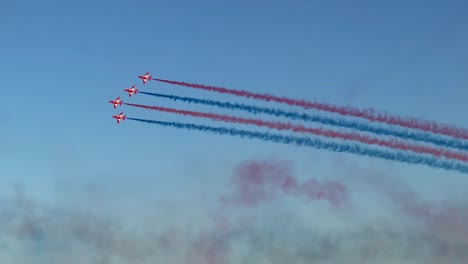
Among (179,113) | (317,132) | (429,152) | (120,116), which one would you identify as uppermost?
(120,116)

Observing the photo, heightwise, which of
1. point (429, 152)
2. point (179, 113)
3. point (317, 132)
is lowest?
point (429, 152)

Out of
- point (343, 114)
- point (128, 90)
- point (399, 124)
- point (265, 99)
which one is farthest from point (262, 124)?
point (128, 90)

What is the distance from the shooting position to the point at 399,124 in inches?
3679

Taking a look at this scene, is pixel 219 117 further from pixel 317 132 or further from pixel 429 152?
pixel 429 152

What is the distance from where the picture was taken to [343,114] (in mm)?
94875

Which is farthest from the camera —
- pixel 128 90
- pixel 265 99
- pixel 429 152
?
pixel 128 90

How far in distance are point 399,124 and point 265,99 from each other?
20.0 meters

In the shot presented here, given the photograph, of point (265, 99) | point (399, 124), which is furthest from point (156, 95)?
point (399, 124)

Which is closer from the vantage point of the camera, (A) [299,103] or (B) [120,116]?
(A) [299,103]

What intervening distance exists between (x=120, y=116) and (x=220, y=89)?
1044 inches

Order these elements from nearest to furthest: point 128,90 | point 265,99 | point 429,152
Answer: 1. point 429,152
2. point 265,99
3. point 128,90

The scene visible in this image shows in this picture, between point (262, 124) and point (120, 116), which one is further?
point (120, 116)

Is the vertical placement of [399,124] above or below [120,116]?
below

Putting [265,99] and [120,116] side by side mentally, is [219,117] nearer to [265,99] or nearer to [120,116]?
[265,99]
